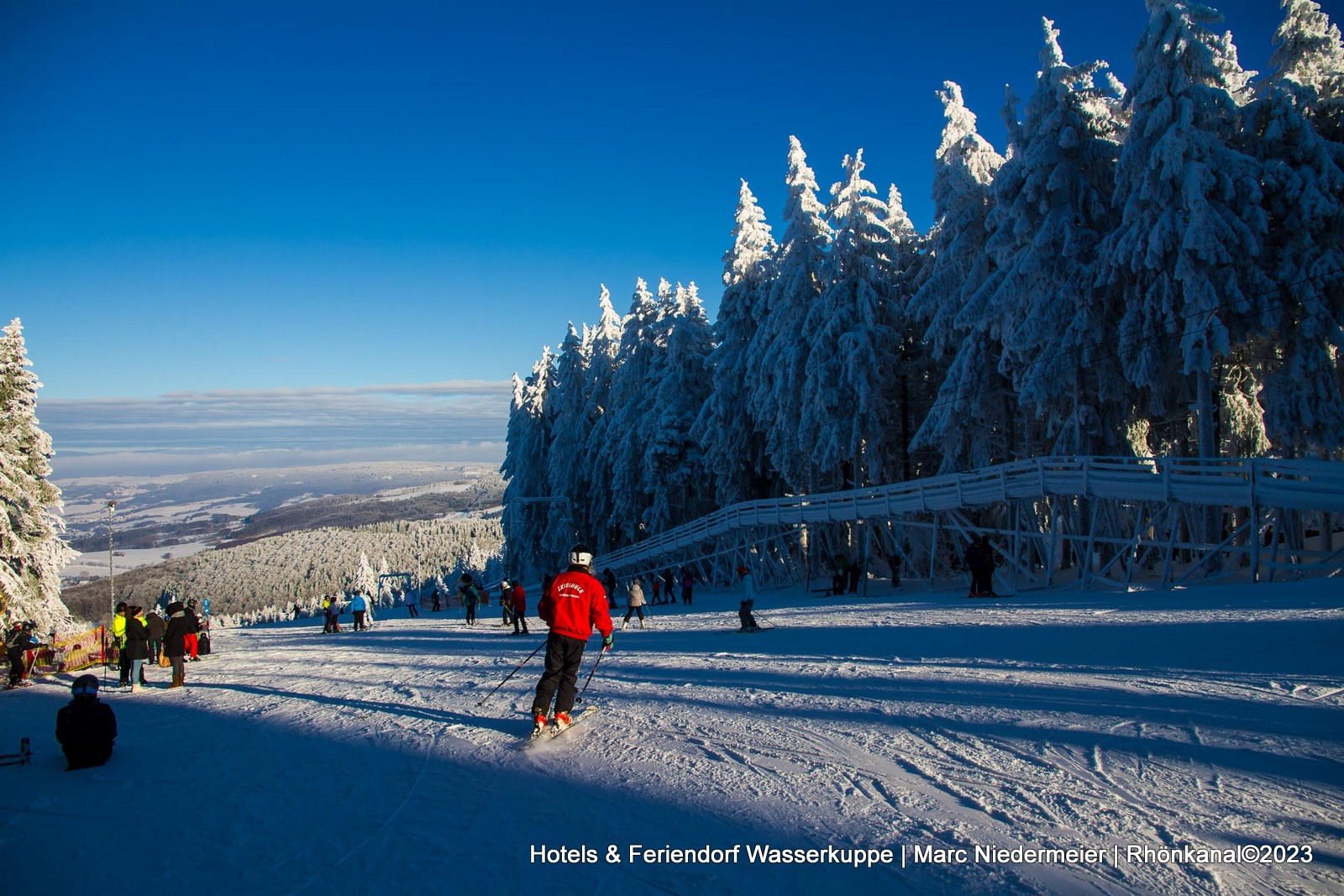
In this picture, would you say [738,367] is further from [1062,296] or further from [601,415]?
[601,415]

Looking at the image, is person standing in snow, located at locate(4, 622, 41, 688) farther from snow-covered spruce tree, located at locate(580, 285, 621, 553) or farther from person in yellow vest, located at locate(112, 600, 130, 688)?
snow-covered spruce tree, located at locate(580, 285, 621, 553)

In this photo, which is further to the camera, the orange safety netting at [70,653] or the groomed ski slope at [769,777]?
the orange safety netting at [70,653]

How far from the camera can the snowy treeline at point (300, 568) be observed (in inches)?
4473

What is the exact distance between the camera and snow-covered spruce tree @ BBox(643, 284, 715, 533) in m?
36.8

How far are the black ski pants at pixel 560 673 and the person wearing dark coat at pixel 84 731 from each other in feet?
14.6

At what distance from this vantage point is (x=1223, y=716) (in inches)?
235

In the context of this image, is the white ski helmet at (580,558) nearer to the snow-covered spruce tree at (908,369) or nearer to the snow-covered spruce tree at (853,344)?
the snow-covered spruce tree at (853,344)

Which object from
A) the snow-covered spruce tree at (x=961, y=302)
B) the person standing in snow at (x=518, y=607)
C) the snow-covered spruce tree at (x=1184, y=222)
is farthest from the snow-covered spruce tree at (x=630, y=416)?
the snow-covered spruce tree at (x=1184, y=222)

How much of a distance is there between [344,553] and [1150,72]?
168166 mm

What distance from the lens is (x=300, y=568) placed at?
152m

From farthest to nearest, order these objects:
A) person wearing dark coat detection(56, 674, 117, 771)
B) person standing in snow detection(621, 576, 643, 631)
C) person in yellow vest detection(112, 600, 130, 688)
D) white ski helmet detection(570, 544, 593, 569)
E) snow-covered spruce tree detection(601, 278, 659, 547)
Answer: snow-covered spruce tree detection(601, 278, 659, 547) → person standing in snow detection(621, 576, 643, 631) → person in yellow vest detection(112, 600, 130, 688) → person wearing dark coat detection(56, 674, 117, 771) → white ski helmet detection(570, 544, 593, 569)

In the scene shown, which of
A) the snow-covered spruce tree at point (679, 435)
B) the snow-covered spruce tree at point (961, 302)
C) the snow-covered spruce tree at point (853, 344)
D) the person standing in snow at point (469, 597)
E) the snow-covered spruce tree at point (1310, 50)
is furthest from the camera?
the snow-covered spruce tree at point (679, 435)

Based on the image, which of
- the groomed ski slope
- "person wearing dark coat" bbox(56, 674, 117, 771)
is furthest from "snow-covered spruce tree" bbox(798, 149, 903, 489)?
"person wearing dark coat" bbox(56, 674, 117, 771)

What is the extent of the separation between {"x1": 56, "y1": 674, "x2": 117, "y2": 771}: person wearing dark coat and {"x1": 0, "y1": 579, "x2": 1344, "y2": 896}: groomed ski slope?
20cm
